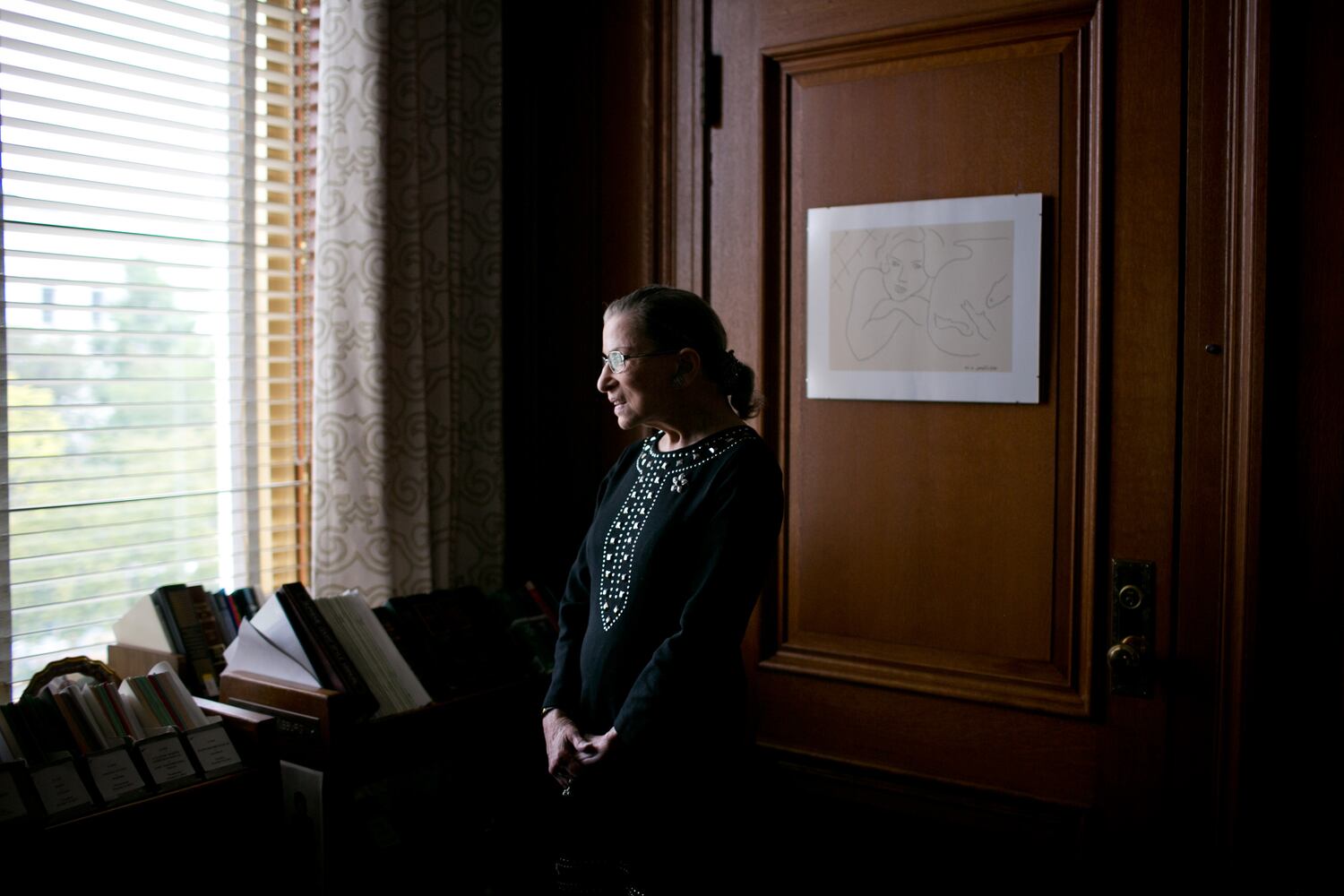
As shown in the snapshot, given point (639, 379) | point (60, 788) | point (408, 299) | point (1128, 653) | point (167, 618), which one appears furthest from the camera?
point (408, 299)

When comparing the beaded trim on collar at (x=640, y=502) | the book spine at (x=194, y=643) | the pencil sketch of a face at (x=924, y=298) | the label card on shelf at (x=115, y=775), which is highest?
the pencil sketch of a face at (x=924, y=298)

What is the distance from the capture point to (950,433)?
6.26ft

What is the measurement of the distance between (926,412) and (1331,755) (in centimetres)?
86

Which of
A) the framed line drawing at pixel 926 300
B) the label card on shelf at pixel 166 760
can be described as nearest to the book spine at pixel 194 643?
the label card on shelf at pixel 166 760

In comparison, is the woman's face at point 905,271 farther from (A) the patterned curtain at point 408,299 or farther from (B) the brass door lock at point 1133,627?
(A) the patterned curtain at point 408,299

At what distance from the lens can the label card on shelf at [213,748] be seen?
165cm

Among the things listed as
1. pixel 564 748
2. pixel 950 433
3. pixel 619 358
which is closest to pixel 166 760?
pixel 564 748

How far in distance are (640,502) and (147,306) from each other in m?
1.08

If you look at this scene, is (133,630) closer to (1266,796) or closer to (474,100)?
(474,100)

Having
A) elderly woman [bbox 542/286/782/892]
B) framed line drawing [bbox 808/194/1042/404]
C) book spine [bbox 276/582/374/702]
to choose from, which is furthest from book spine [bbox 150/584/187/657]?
framed line drawing [bbox 808/194/1042/404]

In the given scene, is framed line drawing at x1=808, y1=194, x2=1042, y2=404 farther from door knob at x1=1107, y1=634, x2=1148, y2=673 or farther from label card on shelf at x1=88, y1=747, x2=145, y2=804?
label card on shelf at x1=88, y1=747, x2=145, y2=804

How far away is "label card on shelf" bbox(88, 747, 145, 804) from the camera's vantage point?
1529 millimetres

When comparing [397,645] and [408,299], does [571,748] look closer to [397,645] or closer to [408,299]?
[397,645]

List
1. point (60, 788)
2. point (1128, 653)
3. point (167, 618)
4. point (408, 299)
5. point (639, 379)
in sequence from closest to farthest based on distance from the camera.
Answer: point (60, 788) → point (639, 379) → point (1128, 653) → point (167, 618) → point (408, 299)
